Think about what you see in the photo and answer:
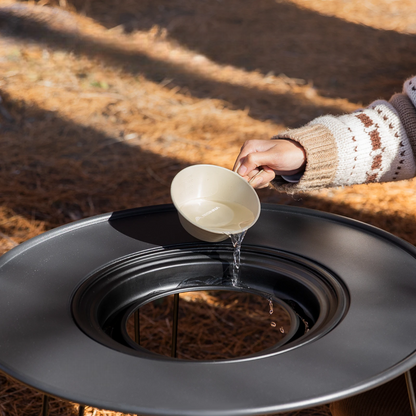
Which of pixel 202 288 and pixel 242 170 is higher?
pixel 242 170

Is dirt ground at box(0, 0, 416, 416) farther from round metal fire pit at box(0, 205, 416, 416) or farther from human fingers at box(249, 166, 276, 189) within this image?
human fingers at box(249, 166, 276, 189)

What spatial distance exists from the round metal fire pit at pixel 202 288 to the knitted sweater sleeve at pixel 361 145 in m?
0.11

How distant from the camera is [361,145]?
125 centimetres

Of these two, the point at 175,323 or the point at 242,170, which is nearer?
the point at 242,170

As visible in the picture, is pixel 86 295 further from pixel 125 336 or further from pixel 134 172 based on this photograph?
pixel 134 172

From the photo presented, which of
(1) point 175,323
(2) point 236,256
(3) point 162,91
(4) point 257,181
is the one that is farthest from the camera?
(3) point 162,91

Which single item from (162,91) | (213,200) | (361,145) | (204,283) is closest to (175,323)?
(204,283)

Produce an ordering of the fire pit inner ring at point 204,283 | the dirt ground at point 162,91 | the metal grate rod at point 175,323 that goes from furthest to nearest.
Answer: the dirt ground at point 162,91
the metal grate rod at point 175,323
the fire pit inner ring at point 204,283

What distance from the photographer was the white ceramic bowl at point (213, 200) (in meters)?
1.04

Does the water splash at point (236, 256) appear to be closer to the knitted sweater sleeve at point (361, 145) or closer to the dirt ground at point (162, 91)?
the knitted sweater sleeve at point (361, 145)

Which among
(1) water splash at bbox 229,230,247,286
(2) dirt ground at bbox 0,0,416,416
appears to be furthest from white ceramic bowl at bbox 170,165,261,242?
(2) dirt ground at bbox 0,0,416,416

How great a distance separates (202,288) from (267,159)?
0.33 m

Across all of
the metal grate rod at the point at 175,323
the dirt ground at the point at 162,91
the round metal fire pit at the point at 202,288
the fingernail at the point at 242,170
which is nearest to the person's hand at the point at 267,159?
the fingernail at the point at 242,170

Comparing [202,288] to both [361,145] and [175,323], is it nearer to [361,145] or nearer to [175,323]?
[175,323]
